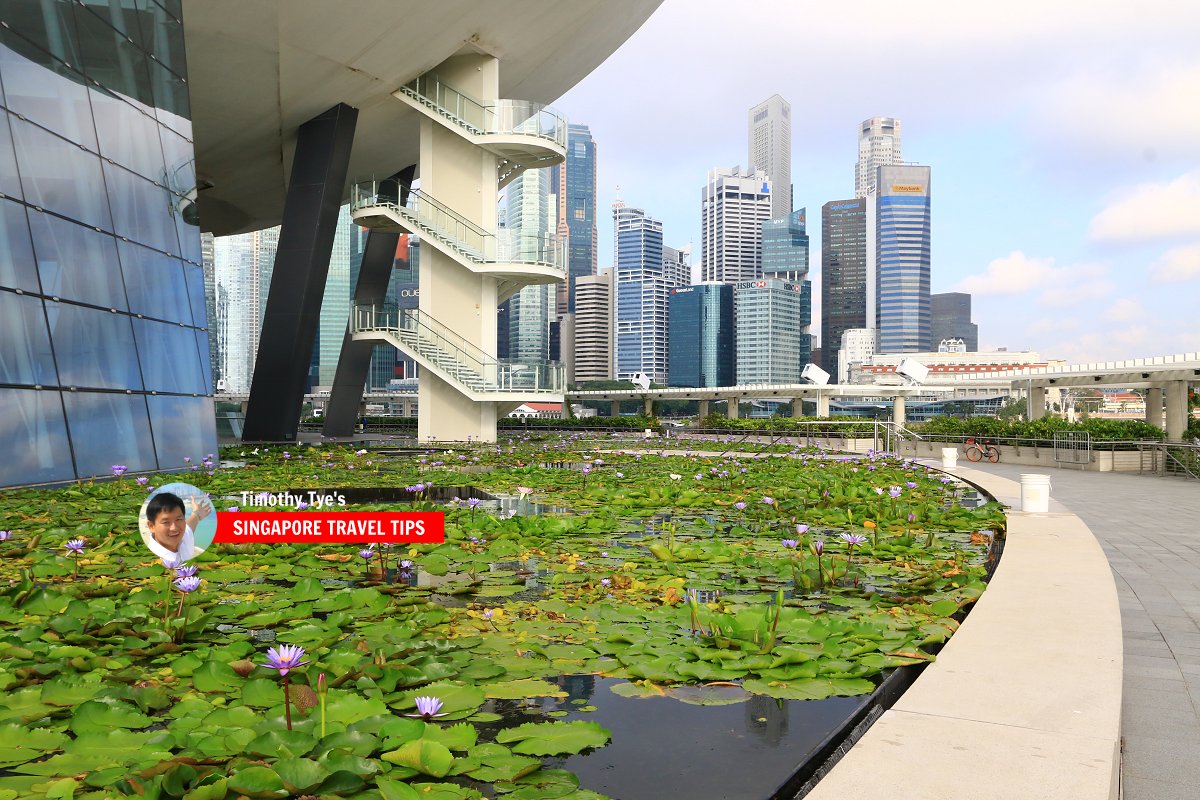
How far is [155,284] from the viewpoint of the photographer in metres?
16.7

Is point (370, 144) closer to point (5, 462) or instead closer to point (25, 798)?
point (5, 462)

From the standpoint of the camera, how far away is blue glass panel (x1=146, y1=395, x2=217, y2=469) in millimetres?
15828

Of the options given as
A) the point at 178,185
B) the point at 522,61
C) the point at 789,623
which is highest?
the point at 522,61

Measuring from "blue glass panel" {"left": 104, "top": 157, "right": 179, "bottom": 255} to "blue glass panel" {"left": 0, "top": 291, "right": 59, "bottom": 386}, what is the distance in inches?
129

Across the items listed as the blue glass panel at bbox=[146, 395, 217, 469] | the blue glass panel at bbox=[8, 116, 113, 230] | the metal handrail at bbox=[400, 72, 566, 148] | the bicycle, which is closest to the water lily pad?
the blue glass panel at bbox=[8, 116, 113, 230]

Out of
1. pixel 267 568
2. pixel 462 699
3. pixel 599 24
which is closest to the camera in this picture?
pixel 462 699

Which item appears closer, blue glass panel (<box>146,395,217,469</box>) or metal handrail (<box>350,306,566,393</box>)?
blue glass panel (<box>146,395,217,469</box>)

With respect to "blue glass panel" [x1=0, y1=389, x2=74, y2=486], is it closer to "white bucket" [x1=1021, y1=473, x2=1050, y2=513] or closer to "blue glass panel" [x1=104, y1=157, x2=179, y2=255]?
"blue glass panel" [x1=104, y1=157, x2=179, y2=255]

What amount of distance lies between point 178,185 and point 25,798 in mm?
18584

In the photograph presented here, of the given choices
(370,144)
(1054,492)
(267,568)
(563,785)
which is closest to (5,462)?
(267,568)

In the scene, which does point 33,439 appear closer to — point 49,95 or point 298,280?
point 49,95

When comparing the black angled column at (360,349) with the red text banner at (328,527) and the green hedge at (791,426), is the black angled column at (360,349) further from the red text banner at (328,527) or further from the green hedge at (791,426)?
the red text banner at (328,527)

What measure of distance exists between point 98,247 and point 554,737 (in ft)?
50.2

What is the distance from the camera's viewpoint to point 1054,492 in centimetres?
1781
